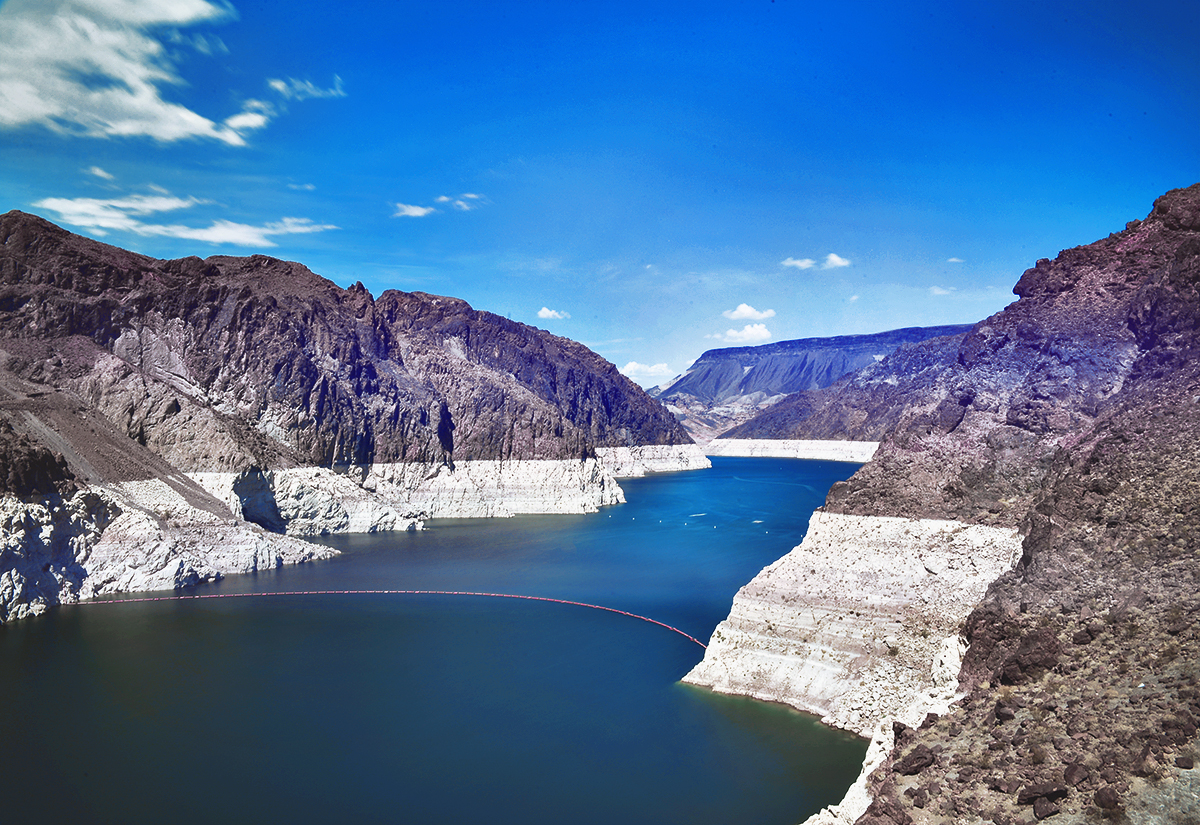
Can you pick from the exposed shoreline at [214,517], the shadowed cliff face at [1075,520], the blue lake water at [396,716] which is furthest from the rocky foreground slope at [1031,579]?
the exposed shoreline at [214,517]

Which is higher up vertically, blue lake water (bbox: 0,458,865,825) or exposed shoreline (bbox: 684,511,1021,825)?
exposed shoreline (bbox: 684,511,1021,825)

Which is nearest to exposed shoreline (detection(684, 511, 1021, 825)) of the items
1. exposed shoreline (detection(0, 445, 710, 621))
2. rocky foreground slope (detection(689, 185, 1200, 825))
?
rocky foreground slope (detection(689, 185, 1200, 825))

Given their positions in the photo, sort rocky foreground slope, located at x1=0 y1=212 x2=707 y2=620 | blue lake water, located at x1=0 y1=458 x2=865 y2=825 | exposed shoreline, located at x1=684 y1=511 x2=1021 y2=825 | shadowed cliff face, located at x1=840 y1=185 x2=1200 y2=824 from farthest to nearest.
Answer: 1. rocky foreground slope, located at x1=0 y1=212 x2=707 y2=620
2. exposed shoreline, located at x1=684 y1=511 x2=1021 y2=825
3. blue lake water, located at x1=0 y1=458 x2=865 y2=825
4. shadowed cliff face, located at x1=840 y1=185 x2=1200 y2=824

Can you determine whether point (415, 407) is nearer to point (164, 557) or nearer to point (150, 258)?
point (150, 258)

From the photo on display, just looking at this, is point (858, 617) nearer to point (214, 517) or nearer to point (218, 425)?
point (214, 517)

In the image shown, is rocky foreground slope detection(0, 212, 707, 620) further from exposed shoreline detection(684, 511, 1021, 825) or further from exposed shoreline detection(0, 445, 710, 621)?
exposed shoreline detection(684, 511, 1021, 825)

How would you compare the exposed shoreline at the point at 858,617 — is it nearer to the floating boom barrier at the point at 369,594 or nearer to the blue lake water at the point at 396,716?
the blue lake water at the point at 396,716
